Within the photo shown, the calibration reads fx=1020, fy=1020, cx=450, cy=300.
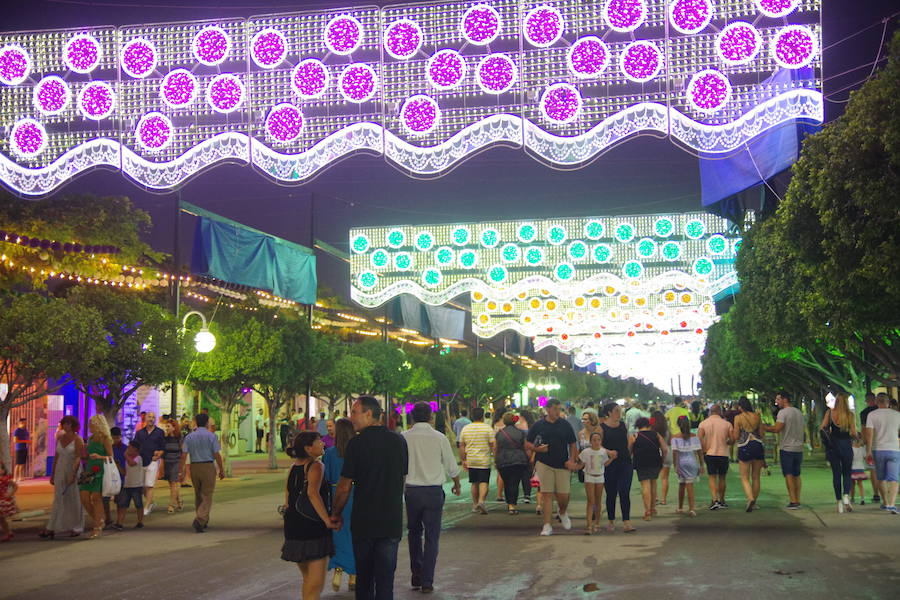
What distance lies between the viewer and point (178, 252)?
2634 cm

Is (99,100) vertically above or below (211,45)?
below

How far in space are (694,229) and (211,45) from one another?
16.7 m

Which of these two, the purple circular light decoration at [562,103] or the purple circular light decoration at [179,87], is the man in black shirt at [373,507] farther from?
the purple circular light decoration at [179,87]

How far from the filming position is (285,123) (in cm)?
1330

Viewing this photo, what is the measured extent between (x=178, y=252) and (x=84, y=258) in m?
2.45

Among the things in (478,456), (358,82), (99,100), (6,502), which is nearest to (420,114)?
(358,82)

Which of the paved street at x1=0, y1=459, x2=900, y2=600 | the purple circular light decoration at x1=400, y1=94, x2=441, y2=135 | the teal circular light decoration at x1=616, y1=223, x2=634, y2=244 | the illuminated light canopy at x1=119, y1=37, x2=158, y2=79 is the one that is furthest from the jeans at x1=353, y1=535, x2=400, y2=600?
the teal circular light decoration at x1=616, y1=223, x2=634, y2=244

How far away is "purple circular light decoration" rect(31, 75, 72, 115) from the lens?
13773mm

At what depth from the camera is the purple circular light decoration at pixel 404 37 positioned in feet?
42.2

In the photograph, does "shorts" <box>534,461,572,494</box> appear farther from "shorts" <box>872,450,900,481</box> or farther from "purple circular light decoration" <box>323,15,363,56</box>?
"purple circular light decoration" <box>323,15,363,56</box>

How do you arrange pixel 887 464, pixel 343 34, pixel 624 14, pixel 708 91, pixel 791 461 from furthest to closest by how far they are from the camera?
pixel 791 461 → pixel 887 464 → pixel 343 34 → pixel 708 91 → pixel 624 14

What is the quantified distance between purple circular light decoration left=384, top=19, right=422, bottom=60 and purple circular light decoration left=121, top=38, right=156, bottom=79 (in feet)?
10.6

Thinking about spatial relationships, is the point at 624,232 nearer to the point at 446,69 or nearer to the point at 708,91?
the point at 708,91

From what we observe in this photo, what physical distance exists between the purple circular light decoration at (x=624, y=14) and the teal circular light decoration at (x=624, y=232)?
14266 millimetres
